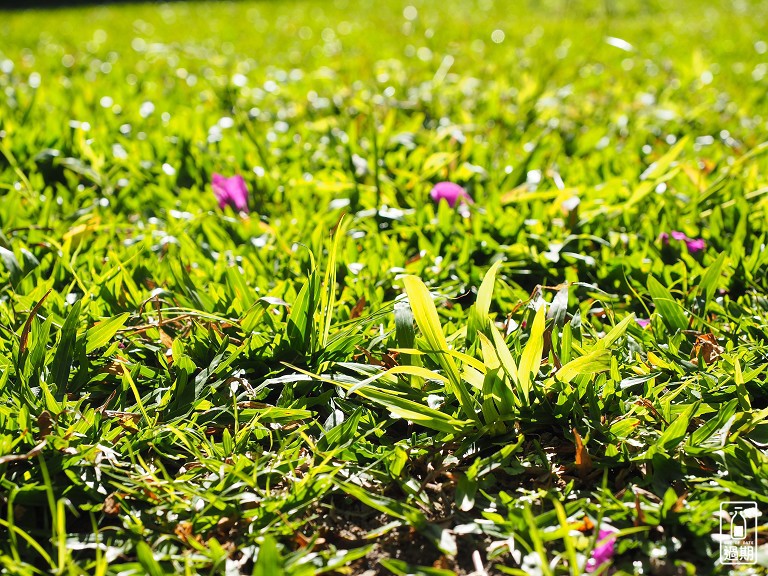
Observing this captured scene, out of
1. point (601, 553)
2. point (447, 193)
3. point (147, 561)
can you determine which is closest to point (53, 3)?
point (447, 193)

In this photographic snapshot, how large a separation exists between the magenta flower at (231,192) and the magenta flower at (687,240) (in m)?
1.35

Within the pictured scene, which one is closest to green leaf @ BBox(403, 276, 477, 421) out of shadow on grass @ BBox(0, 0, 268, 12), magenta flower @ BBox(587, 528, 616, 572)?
magenta flower @ BBox(587, 528, 616, 572)

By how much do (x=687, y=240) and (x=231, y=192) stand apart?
1.47m

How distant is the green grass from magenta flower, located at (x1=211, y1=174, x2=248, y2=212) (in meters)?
0.06

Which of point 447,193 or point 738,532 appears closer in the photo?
point 738,532

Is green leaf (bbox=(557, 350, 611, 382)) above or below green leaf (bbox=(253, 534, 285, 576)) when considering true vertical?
above

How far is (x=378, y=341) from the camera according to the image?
1.85 meters

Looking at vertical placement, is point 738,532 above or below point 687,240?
below

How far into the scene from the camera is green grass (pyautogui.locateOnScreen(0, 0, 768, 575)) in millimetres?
1418

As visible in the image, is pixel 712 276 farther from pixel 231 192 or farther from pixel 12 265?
pixel 12 265

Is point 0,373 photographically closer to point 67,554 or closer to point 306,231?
point 67,554

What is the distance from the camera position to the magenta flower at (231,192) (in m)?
2.64

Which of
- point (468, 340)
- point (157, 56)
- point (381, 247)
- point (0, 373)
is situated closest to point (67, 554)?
point (0, 373)

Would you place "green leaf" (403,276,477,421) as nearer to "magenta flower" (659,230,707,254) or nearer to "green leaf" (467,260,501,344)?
"green leaf" (467,260,501,344)
